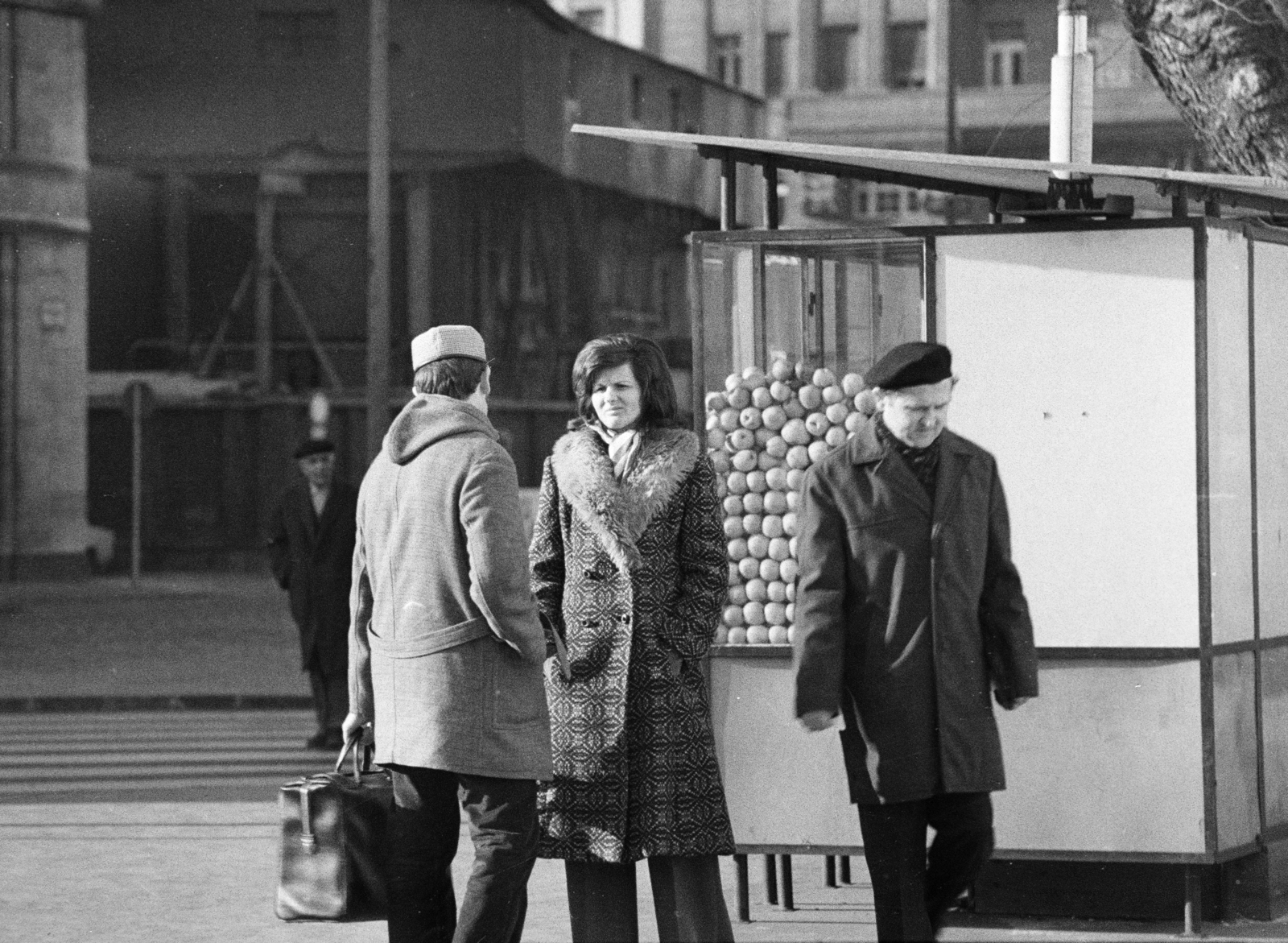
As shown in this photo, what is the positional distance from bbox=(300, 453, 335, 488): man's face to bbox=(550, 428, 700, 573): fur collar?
7.47m

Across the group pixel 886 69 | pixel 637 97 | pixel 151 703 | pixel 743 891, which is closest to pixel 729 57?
pixel 886 69

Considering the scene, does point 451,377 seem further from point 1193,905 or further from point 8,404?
point 8,404

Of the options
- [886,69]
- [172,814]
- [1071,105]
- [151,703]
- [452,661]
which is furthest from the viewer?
[886,69]

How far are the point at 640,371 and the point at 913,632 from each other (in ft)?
3.80

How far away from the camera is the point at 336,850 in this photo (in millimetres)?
6547

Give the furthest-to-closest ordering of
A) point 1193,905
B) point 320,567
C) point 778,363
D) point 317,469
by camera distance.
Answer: point 317,469
point 320,567
point 778,363
point 1193,905

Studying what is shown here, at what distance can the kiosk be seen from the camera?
25.5ft

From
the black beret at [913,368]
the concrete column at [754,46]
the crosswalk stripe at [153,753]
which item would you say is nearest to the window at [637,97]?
the concrete column at [754,46]

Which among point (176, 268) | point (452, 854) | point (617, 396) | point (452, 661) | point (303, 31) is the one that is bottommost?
point (452, 854)

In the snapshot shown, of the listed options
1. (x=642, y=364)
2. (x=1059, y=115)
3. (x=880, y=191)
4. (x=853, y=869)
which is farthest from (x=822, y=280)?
(x=880, y=191)

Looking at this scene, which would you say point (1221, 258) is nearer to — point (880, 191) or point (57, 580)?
point (57, 580)

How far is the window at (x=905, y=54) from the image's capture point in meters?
63.7

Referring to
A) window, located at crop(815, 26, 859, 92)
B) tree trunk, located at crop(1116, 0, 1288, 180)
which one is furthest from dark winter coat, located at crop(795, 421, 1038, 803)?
window, located at crop(815, 26, 859, 92)

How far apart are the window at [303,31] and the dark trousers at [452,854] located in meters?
33.8
